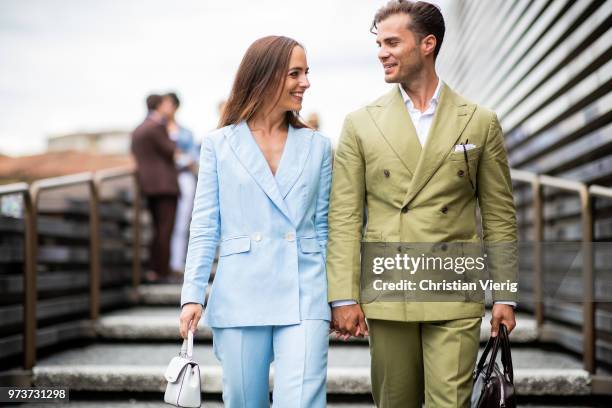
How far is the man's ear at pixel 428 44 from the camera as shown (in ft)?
9.08

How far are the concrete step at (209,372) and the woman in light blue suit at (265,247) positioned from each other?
165cm

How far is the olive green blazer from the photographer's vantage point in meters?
2.65

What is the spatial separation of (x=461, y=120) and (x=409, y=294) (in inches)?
26.5

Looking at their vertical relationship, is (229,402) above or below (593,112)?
below

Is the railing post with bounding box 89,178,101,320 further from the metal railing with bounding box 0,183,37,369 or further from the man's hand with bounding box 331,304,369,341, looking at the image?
the man's hand with bounding box 331,304,369,341

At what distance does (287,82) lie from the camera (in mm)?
2789

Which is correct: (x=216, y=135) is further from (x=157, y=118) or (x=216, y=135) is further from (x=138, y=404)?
(x=157, y=118)

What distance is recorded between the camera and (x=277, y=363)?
2648mm

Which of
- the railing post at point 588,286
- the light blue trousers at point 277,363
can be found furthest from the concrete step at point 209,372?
the light blue trousers at point 277,363

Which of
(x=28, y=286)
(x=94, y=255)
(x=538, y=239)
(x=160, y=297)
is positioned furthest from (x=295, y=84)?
(x=160, y=297)

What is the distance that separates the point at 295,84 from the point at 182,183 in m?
5.51

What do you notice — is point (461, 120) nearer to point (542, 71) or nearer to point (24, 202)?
point (24, 202)

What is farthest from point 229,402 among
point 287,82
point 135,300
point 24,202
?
point 135,300

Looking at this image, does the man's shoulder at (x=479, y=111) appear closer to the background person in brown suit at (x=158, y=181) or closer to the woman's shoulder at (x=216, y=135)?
the woman's shoulder at (x=216, y=135)
